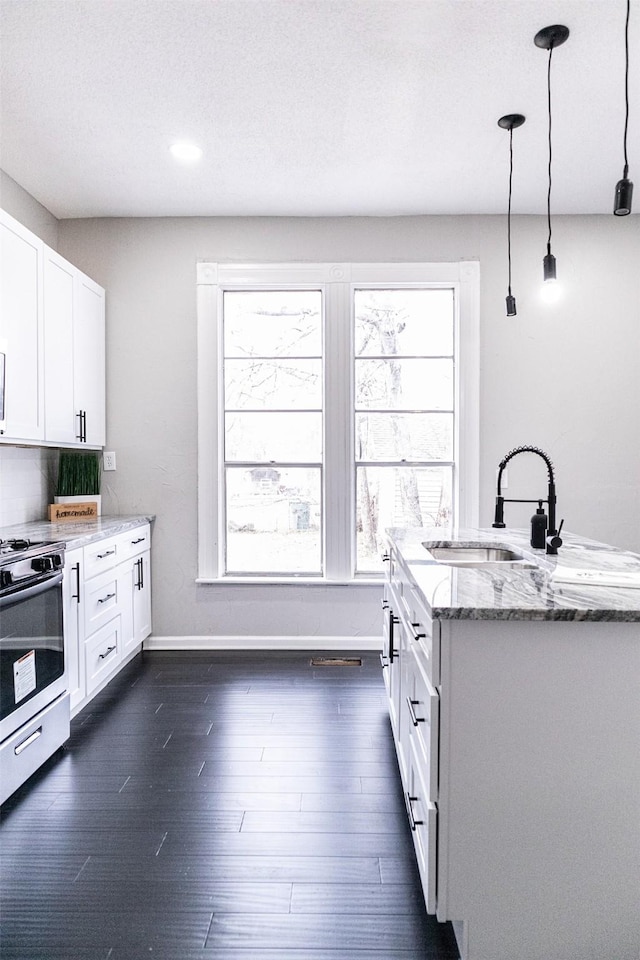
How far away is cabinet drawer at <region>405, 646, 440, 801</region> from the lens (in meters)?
1.41

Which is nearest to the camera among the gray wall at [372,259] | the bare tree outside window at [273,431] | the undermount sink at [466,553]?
the undermount sink at [466,553]

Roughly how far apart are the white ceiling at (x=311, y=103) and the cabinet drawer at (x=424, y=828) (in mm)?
2498

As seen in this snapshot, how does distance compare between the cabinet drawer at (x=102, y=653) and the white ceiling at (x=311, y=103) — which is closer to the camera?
the white ceiling at (x=311, y=103)

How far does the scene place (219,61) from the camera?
91.3 inches

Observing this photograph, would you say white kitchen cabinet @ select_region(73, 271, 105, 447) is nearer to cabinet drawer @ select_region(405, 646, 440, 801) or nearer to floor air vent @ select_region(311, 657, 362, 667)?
floor air vent @ select_region(311, 657, 362, 667)

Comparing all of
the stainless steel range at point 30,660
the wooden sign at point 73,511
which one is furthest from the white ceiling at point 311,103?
the stainless steel range at point 30,660

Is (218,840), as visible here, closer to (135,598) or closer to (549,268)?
(135,598)

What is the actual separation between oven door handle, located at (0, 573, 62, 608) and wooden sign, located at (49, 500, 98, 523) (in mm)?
1047

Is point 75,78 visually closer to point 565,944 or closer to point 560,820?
point 560,820

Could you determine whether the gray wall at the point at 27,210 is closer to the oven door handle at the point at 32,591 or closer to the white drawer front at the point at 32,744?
the oven door handle at the point at 32,591

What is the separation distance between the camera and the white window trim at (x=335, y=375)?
3777mm

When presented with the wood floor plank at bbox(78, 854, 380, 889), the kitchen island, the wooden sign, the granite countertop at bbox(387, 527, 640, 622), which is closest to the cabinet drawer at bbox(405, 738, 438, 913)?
the kitchen island

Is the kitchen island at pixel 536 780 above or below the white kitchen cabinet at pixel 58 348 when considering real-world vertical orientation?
below

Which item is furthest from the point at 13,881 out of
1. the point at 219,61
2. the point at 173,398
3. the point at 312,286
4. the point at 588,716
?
the point at 312,286
